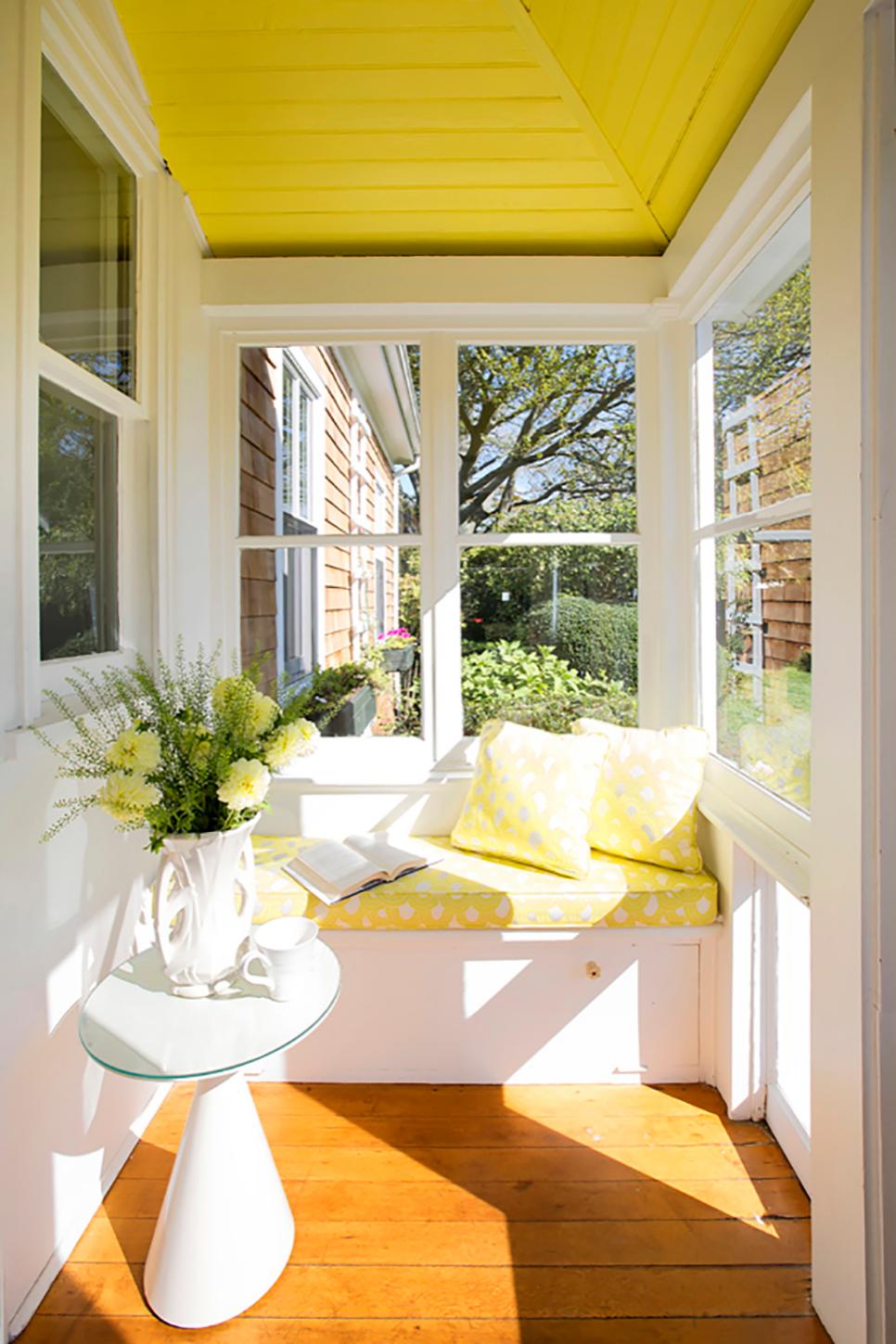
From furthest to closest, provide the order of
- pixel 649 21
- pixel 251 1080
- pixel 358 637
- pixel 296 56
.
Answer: pixel 358 637, pixel 251 1080, pixel 296 56, pixel 649 21

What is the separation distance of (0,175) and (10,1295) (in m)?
2.22

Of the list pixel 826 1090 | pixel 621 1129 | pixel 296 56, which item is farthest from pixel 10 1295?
pixel 296 56

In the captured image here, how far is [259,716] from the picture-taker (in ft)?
5.75

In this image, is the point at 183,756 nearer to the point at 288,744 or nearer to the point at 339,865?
the point at 288,744

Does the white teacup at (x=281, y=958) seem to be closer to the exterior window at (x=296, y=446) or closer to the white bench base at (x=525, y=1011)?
the white bench base at (x=525, y=1011)

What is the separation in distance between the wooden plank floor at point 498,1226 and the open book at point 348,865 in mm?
617

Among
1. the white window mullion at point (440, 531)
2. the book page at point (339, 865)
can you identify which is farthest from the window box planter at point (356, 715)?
the book page at point (339, 865)

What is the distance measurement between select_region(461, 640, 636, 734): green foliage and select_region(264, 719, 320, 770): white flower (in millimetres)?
1146

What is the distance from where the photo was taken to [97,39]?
1896 mm

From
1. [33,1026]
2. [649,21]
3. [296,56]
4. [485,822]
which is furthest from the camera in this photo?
[485,822]

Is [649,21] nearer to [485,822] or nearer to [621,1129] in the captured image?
[485,822]

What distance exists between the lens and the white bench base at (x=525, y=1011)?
7.57 ft

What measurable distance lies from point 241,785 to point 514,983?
1.18 m

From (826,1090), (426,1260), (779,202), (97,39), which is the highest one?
(97,39)
